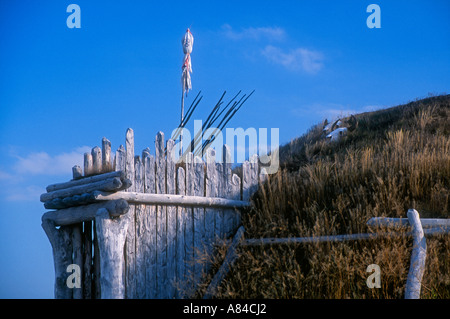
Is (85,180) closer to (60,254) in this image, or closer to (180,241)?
(60,254)

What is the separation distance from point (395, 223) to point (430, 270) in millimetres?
728

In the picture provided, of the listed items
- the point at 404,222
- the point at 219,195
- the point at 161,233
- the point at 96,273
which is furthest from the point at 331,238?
the point at 96,273

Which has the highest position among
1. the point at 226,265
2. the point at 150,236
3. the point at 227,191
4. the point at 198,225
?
the point at 227,191

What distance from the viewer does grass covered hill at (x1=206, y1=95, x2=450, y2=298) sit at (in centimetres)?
565

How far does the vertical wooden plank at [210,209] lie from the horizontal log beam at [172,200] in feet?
0.45

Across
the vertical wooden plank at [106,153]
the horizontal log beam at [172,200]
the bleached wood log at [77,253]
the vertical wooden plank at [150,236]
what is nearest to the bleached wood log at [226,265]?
the horizontal log beam at [172,200]

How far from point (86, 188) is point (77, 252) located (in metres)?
0.99

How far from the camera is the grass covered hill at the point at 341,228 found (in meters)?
5.65

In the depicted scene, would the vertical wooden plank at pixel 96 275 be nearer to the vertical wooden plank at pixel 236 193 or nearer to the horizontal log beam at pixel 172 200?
the horizontal log beam at pixel 172 200

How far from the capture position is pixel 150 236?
6387 mm

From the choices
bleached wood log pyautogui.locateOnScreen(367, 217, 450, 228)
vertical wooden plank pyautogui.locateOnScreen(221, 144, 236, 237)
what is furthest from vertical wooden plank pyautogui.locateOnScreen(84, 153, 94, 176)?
bleached wood log pyautogui.locateOnScreen(367, 217, 450, 228)
